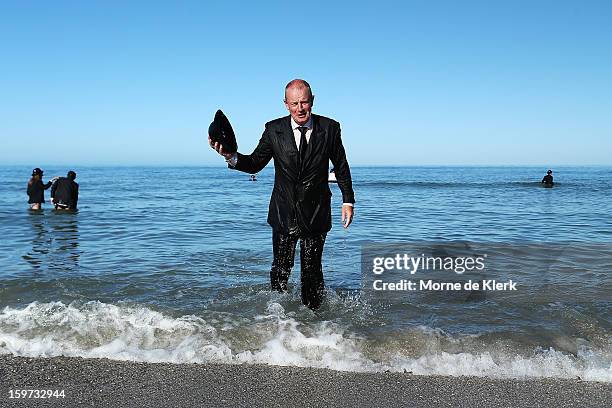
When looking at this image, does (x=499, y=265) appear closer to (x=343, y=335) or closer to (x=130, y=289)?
(x=343, y=335)

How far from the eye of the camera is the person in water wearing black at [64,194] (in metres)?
16.2

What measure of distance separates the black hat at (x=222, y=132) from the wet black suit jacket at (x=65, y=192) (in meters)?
14.1

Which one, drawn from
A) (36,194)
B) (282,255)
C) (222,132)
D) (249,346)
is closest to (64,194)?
(36,194)

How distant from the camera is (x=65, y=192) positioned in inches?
639

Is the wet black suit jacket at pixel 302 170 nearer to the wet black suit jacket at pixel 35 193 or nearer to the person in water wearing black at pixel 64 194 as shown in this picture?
the person in water wearing black at pixel 64 194

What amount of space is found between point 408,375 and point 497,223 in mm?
11405

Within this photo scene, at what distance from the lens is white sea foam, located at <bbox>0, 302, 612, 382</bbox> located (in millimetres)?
3705

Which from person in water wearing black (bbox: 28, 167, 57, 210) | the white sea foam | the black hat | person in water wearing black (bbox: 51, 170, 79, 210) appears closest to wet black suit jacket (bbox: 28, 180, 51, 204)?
person in water wearing black (bbox: 28, 167, 57, 210)

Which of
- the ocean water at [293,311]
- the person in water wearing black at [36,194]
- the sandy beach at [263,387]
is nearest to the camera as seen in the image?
the sandy beach at [263,387]

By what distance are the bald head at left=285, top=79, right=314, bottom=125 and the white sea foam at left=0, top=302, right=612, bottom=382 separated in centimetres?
190

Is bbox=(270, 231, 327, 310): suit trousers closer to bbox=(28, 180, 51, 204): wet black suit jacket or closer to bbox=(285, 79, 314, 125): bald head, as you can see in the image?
bbox=(285, 79, 314, 125): bald head

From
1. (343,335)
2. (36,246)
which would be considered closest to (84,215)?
(36,246)

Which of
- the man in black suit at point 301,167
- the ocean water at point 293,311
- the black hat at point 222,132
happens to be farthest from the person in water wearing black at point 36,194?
the black hat at point 222,132

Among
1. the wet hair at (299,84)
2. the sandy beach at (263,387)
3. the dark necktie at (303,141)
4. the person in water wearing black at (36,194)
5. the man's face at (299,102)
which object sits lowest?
the sandy beach at (263,387)
